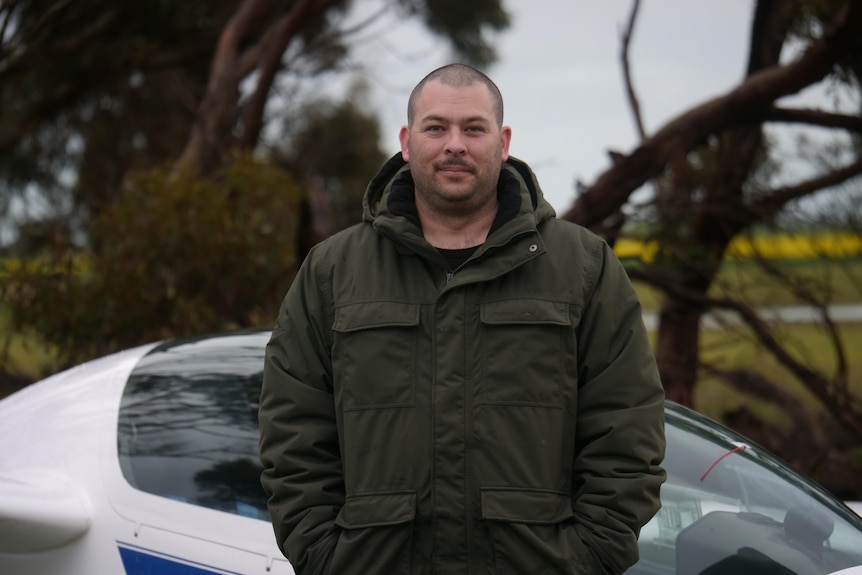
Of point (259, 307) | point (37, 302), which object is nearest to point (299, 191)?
point (259, 307)

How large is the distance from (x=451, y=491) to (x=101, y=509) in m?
1.42

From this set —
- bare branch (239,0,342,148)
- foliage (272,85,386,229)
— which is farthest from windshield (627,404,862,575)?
foliage (272,85,386,229)

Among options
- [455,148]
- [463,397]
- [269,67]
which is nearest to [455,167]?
[455,148]

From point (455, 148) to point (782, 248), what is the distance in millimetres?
5685

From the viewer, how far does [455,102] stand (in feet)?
7.98

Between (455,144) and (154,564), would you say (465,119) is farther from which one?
(154,564)

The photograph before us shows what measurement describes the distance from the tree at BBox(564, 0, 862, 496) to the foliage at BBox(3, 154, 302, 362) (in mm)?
2223

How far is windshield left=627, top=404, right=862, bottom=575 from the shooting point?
2723 millimetres

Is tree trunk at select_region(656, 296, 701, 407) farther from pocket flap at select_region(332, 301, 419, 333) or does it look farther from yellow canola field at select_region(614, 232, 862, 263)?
pocket flap at select_region(332, 301, 419, 333)

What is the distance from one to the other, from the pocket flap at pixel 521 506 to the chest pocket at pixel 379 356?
0.86ft

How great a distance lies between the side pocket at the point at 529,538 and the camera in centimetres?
221

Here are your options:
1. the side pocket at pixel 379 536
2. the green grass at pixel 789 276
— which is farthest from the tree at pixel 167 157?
the side pocket at pixel 379 536

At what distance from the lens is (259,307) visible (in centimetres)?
723

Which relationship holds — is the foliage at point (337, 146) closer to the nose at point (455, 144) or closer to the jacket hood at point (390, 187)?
the jacket hood at point (390, 187)
